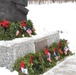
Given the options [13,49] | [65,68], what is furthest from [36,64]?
[65,68]

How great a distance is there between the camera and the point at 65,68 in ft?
29.2

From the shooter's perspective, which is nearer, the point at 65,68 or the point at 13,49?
the point at 13,49

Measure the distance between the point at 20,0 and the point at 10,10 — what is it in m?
0.43

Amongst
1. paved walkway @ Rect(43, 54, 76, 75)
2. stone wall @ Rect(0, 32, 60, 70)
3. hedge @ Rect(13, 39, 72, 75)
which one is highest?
stone wall @ Rect(0, 32, 60, 70)

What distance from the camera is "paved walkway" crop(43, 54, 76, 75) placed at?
8320 mm

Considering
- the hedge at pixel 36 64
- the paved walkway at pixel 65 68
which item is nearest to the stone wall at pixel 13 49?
the hedge at pixel 36 64

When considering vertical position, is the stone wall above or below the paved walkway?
above

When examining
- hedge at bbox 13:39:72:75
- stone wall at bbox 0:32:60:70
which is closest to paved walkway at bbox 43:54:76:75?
hedge at bbox 13:39:72:75

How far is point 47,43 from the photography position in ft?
33.0

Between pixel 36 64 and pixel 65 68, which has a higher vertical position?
pixel 36 64

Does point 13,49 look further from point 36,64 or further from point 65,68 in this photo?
point 65,68

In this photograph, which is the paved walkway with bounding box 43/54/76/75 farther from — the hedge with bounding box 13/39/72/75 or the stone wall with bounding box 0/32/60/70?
the stone wall with bounding box 0/32/60/70

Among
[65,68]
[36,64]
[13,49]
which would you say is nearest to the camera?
[13,49]

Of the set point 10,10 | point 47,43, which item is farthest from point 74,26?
point 10,10
